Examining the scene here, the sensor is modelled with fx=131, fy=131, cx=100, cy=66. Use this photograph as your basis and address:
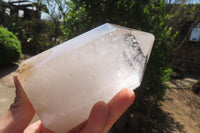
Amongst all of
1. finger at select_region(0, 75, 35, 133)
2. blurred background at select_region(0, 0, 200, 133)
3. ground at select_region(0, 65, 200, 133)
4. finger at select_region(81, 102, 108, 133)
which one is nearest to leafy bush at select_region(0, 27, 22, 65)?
blurred background at select_region(0, 0, 200, 133)

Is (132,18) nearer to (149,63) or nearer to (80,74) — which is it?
(149,63)

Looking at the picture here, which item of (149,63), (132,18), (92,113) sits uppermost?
(132,18)

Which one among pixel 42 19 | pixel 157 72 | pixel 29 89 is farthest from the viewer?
pixel 42 19

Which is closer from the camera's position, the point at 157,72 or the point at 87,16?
the point at 87,16

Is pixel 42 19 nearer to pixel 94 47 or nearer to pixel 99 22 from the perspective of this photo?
pixel 99 22

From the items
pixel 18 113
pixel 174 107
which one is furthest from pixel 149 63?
pixel 174 107

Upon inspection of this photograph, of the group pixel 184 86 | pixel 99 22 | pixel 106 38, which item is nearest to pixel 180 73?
pixel 184 86
